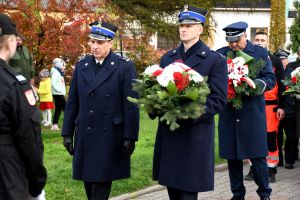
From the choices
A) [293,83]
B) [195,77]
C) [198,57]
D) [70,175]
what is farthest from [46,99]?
[195,77]

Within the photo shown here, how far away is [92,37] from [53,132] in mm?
9739

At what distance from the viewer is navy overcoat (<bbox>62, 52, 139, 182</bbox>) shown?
687cm

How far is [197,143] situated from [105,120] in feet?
3.33

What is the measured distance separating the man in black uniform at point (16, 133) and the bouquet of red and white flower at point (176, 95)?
4.84 ft

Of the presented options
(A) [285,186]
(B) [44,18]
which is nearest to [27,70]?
(B) [44,18]

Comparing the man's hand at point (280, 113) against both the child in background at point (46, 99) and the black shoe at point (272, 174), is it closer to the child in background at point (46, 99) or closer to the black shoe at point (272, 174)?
the black shoe at point (272, 174)

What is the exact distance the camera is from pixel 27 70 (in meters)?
12.1

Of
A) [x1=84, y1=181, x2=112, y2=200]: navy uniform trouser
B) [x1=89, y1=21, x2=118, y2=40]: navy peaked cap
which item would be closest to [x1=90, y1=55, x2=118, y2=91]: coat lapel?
[x1=89, y1=21, x2=118, y2=40]: navy peaked cap

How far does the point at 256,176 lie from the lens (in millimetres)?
8156

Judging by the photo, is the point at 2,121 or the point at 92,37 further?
the point at 92,37

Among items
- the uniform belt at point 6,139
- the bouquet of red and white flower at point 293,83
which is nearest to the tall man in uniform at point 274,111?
the bouquet of red and white flower at point 293,83

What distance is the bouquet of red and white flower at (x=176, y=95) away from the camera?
5977 millimetres

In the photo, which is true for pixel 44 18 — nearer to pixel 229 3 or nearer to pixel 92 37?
pixel 92 37

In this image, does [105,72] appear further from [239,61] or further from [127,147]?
[239,61]
